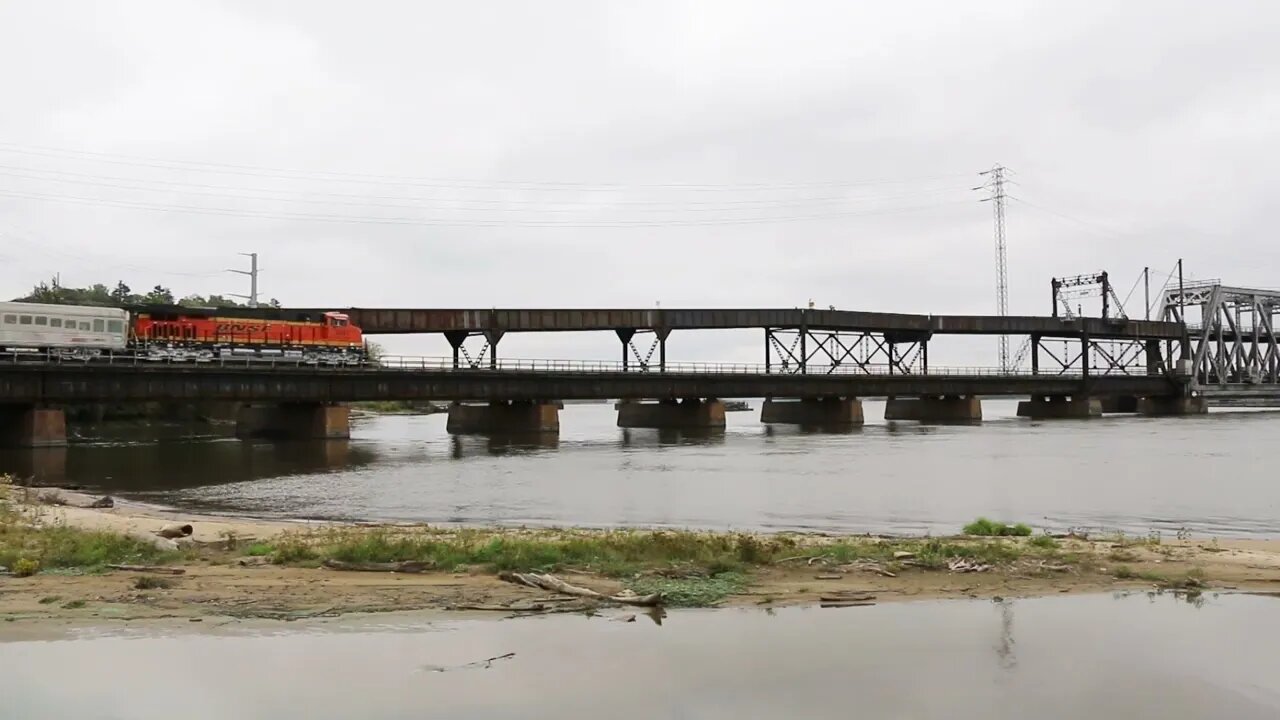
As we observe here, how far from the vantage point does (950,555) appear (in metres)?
16.8

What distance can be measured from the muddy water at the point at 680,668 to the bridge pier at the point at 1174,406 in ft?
428

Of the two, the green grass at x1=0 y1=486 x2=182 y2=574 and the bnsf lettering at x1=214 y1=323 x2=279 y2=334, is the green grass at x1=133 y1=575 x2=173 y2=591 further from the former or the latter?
the bnsf lettering at x1=214 y1=323 x2=279 y2=334

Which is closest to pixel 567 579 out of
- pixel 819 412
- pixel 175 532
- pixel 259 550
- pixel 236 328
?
pixel 259 550

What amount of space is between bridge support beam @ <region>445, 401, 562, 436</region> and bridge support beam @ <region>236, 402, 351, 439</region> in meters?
15.5

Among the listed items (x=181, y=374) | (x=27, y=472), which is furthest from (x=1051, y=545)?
(x=181, y=374)

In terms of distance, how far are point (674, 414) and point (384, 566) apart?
7632 cm

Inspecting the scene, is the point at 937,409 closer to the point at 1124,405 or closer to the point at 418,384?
the point at 1124,405

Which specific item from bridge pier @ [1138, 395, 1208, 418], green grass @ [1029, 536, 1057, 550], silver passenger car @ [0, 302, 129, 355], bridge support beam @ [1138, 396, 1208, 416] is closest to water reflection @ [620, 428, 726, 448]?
silver passenger car @ [0, 302, 129, 355]

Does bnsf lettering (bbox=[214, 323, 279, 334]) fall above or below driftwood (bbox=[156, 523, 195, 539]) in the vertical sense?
above

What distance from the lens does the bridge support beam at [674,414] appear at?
8962cm

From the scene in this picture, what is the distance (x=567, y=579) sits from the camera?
14.9 m

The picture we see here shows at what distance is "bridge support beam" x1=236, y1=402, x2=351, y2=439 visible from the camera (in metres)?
67.8

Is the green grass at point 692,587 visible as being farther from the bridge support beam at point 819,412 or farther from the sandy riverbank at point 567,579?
the bridge support beam at point 819,412

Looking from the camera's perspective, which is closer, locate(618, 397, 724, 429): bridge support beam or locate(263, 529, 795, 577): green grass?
locate(263, 529, 795, 577): green grass
